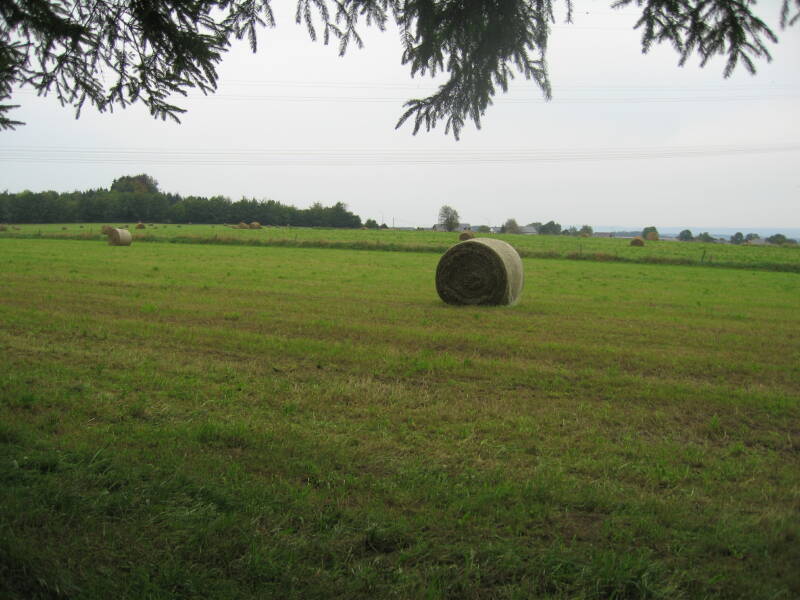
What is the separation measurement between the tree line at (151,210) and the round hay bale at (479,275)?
246ft

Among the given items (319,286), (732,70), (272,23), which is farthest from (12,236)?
(732,70)

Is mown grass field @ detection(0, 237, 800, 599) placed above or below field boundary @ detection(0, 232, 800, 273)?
below

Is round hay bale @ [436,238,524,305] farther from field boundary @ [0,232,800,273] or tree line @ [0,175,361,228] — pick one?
tree line @ [0,175,361,228]

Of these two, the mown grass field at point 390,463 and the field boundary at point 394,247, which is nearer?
the mown grass field at point 390,463

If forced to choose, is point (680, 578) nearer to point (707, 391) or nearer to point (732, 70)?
point (732, 70)

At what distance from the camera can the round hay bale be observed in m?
14.1

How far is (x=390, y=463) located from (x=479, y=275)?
1014 cm

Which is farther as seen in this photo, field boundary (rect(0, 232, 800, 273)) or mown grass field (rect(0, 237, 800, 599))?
field boundary (rect(0, 232, 800, 273))

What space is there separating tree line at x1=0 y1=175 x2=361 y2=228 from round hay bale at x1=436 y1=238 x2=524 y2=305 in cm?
7511

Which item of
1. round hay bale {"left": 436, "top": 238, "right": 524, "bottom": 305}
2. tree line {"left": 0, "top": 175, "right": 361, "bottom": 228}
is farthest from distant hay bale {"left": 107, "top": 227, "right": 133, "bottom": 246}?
tree line {"left": 0, "top": 175, "right": 361, "bottom": 228}

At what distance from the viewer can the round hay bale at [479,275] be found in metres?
14.1

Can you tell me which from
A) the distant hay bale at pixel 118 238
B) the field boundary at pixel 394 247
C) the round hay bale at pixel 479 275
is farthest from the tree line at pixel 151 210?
the round hay bale at pixel 479 275

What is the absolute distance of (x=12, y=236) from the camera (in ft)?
160

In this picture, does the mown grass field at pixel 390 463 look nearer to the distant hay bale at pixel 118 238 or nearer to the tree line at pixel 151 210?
the distant hay bale at pixel 118 238
